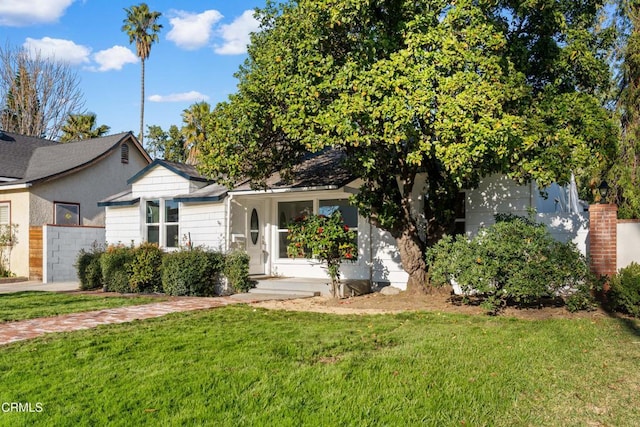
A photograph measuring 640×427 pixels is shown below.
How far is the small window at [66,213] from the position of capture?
1911 centimetres

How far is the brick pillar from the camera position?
9430mm

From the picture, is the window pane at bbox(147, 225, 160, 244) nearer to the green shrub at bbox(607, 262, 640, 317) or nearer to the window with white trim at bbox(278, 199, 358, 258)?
the window with white trim at bbox(278, 199, 358, 258)

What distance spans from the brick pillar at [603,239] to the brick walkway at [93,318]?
298 inches

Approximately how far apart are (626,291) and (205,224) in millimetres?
10318

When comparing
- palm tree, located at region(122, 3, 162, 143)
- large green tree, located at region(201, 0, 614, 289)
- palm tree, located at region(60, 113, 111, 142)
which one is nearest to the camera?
large green tree, located at region(201, 0, 614, 289)

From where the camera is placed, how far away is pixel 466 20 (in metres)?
8.73

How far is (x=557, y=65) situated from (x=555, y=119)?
1.27 metres

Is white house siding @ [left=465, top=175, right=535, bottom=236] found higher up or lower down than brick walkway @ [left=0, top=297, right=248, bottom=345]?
higher up

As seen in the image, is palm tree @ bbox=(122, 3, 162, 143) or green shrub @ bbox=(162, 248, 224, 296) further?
palm tree @ bbox=(122, 3, 162, 143)

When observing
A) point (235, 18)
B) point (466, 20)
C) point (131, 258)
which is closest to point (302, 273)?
point (131, 258)

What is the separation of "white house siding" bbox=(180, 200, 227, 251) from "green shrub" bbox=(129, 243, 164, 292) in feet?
4.06

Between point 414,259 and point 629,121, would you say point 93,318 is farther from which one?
point 629,121

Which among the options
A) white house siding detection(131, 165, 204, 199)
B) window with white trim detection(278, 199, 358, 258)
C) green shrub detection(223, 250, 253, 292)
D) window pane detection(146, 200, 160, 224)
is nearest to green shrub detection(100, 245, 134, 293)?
window pane detection(146, 200, 160, 224)

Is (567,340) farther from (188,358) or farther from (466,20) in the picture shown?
(466,20)
